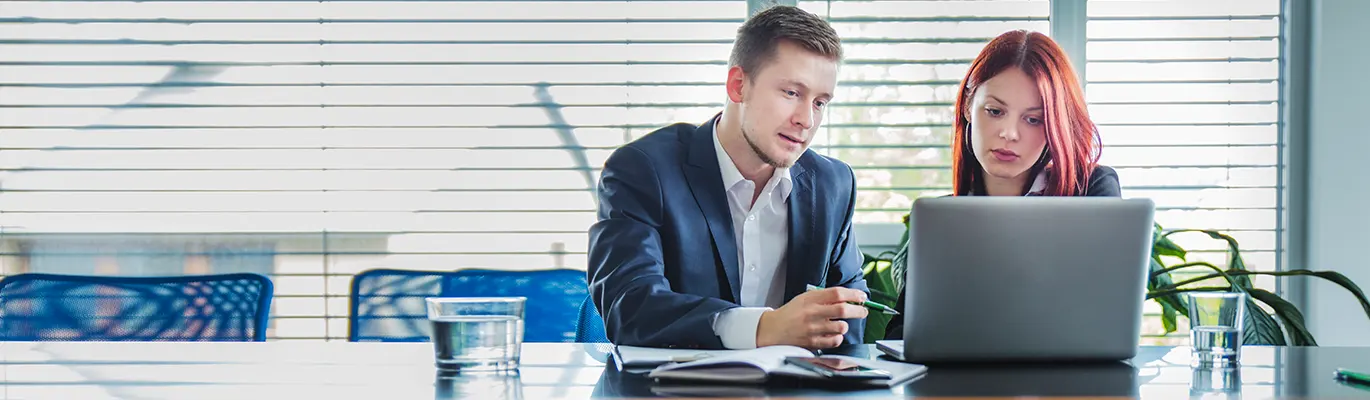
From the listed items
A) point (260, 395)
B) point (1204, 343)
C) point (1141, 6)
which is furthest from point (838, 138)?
point (260, 395)

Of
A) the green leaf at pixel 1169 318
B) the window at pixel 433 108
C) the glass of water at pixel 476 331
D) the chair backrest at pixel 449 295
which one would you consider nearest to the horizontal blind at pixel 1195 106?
the window at pixel 433 108

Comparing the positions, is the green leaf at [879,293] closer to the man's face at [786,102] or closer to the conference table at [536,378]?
the man's face at [786,102]

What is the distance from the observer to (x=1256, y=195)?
296 cm

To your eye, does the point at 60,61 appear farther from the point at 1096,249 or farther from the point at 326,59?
the point at 1096,249

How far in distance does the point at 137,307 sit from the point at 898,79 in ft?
6.33

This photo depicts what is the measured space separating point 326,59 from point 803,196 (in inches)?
A: 62.0

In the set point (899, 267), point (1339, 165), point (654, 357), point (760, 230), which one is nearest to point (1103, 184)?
point (899, 267)

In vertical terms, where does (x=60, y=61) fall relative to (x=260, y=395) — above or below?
above

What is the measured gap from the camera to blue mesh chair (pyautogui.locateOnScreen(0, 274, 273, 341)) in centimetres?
206

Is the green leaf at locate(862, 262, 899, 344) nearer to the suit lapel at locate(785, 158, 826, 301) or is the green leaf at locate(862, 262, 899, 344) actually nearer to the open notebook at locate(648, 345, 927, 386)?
the suit lapel at locate(785, 158, 826, 301)

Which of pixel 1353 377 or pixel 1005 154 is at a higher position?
pixel 1005 154

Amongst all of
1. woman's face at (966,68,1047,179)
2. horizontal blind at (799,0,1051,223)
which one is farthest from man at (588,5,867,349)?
→ horizontal blind at (799,0,1051,223)

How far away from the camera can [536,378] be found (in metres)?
1.17

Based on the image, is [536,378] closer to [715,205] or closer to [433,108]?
[715,205]
